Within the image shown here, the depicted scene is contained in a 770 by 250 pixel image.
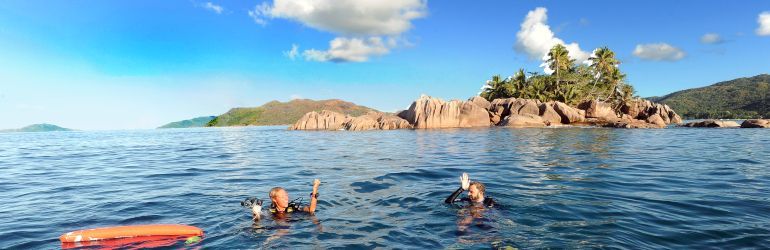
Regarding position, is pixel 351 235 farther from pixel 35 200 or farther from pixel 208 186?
pixel 35 200

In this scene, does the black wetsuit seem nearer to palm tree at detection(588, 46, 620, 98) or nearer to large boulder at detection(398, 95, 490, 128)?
large boulder at detection(398, 95, 490, 128)

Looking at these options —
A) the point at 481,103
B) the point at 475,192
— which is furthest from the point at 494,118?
the point at 475,192

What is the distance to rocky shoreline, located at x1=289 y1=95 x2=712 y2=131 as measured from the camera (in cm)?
6125

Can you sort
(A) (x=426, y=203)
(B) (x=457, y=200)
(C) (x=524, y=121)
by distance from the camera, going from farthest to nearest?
(C) (x=524, y=121)
(A) (x=426, y=203)
(B) (x=457, y=200)

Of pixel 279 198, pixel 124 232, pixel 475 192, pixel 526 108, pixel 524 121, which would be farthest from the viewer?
pixel 526 108

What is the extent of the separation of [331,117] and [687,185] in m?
Answer: 60.4

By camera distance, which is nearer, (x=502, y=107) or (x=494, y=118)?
(x=494, y=118)

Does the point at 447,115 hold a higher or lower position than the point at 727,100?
lower

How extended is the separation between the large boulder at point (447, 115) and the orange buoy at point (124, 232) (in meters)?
56.5

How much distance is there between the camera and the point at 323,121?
70125mm

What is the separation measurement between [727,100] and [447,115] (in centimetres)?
13030

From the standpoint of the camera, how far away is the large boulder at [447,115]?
209ft

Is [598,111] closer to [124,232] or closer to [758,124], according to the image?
[758,124]

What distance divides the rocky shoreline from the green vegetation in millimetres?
5124
